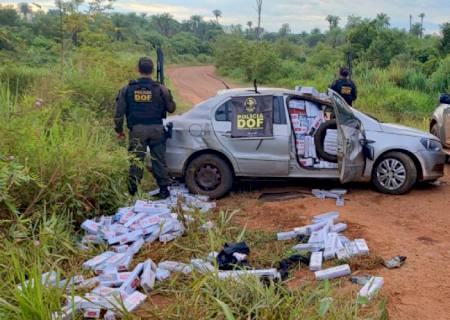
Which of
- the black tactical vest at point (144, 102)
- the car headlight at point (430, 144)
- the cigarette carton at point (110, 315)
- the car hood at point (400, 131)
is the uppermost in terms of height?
the black tactical vest at point (144, 102)

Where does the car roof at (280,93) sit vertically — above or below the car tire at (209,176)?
above

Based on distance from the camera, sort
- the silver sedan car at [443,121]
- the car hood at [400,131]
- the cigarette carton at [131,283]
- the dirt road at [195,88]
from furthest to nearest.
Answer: the dirt road at [195,88]
the silver sedan car at [443,121]
the car hood at [400,131]
the cigarette carton at [131,283]

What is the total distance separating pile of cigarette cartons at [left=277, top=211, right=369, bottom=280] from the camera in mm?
4555

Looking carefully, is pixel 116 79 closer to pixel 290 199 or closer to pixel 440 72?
pixel 290 199

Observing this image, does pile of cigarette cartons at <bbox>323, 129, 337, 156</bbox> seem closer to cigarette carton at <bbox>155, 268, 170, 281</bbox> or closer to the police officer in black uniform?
cigarette carton at <bbox>155, 268, 170, 281</bbox>

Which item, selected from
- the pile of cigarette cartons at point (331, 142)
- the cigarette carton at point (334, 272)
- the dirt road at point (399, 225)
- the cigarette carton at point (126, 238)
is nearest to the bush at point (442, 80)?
the dirt road at point (399, 225)

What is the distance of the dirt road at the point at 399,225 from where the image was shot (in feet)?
13.7

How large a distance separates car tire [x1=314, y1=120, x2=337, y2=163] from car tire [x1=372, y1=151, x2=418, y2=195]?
732 mm

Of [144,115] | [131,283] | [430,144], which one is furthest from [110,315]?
[430,144]

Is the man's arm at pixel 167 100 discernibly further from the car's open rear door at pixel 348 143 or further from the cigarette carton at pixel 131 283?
the cigarette carton at pixel 131 283

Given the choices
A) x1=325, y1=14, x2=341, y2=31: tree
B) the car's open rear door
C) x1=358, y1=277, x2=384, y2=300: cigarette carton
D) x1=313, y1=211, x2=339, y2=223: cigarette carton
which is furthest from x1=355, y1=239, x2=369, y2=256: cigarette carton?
x1=325, y1=14, x2=341, y2=31: tree

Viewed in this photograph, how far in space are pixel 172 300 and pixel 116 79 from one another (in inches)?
292

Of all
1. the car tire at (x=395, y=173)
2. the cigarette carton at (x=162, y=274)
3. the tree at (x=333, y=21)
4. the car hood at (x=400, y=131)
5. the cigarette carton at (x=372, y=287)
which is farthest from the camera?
the tree at (x=333, y=21)

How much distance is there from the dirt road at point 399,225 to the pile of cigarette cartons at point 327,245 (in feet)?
0.70
